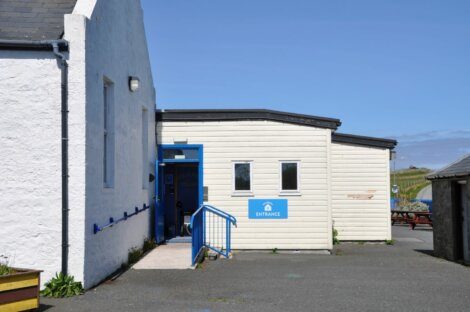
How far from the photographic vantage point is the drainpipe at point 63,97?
9.64 metres

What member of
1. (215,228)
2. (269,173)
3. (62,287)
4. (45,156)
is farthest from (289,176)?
(62,287)

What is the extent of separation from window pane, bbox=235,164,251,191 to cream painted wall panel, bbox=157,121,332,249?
0.59 feet

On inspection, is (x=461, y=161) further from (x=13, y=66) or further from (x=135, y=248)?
(x=13, y=66)

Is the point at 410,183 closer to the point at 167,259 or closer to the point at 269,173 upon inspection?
the point at 269,173

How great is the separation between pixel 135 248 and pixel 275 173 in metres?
4.78

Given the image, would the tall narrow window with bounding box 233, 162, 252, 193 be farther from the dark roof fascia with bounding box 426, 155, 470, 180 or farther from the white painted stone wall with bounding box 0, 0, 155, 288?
the white painted stone wall with bounding box 0, 0, 155, 288

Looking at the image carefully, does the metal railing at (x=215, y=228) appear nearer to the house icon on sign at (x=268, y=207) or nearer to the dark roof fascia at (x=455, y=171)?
the house icon on sign at (x=268, y=207)

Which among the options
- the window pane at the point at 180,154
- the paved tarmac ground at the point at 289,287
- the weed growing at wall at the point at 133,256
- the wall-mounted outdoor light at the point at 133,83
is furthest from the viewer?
the window pane at the point at 180,154

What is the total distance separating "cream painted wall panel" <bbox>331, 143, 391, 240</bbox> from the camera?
20.3 m

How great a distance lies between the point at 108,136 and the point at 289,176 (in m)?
6.71

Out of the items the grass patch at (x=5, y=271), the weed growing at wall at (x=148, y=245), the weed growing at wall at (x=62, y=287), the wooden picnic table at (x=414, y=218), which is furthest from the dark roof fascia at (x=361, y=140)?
the grass patch at (x=5, y=271)

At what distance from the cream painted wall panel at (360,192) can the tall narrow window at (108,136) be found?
390 inches

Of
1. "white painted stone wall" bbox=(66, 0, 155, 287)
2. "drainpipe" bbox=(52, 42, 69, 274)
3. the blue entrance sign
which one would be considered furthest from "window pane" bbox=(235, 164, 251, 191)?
"drainpipe" bbox=(52, 42, 69, 274)

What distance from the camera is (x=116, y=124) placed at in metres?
12.3
